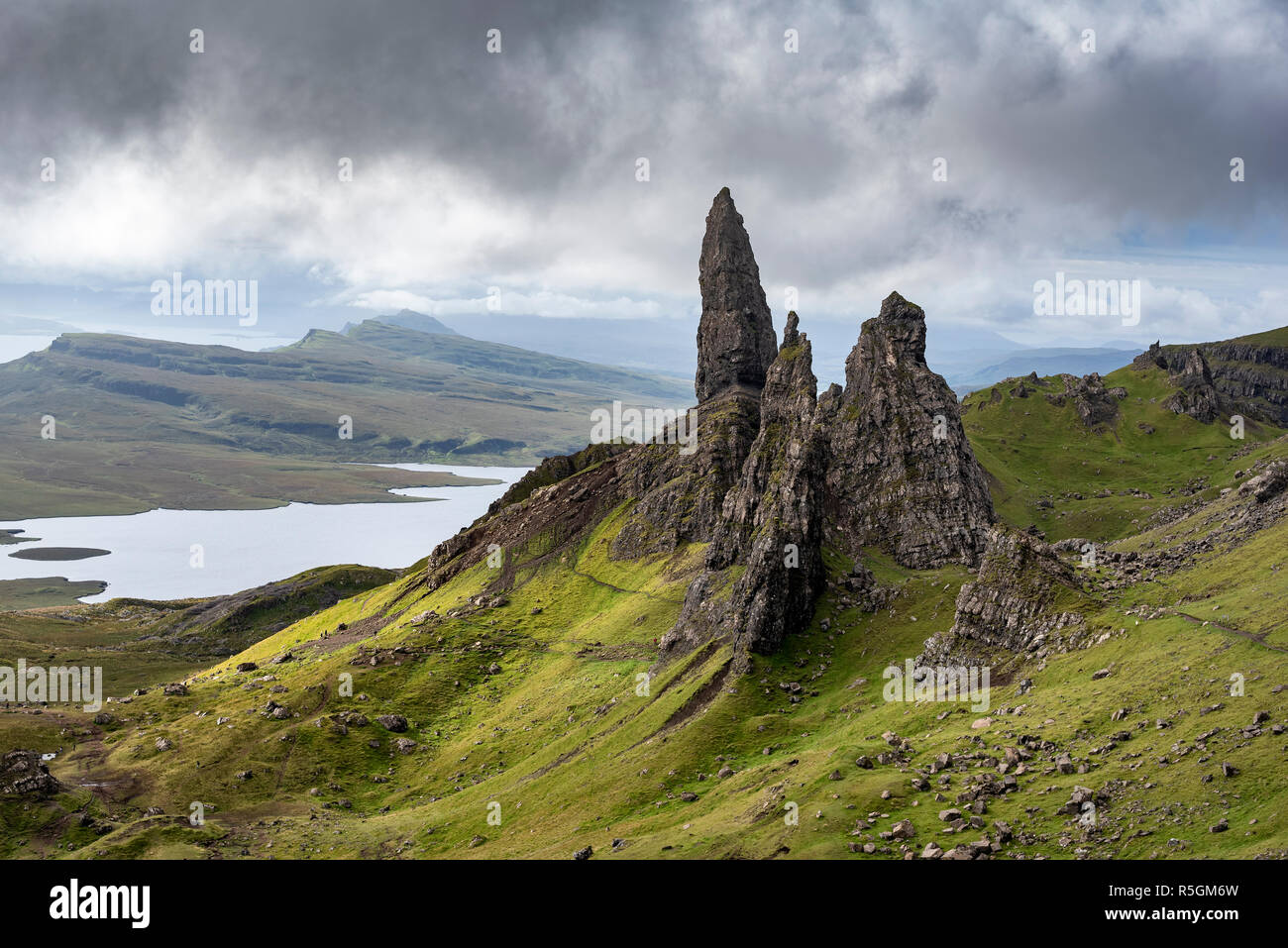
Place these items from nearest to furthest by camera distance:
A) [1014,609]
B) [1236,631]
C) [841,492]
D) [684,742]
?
[1236,631] < [1014,609] < [684,742] < [841,492]

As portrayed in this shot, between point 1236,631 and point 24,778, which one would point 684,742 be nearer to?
point 1236,631

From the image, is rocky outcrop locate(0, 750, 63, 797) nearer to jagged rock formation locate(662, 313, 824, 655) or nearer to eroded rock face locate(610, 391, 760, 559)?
jagged rock formation locate(662, 313, 824, 655)

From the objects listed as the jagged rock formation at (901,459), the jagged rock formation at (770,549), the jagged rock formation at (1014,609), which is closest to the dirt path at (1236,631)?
the jagged rock formation at (1014,609)

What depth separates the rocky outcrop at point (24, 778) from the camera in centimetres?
10194

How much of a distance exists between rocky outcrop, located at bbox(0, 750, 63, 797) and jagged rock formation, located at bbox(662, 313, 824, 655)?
79.8 meters

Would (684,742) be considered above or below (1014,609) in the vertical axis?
below

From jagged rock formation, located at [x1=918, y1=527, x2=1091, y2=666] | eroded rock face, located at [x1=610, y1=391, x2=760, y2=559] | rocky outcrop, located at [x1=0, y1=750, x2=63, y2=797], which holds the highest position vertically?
eroded rock face, located at [x1=610, y1=391, x2=760, y2=559]

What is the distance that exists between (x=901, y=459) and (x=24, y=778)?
12513cm

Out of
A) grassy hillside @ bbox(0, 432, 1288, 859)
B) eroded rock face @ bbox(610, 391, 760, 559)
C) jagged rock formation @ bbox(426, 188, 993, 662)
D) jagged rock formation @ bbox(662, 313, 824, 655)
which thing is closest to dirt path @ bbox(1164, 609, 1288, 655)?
grassy hillside @ bbox(0, 432, 1288, 859)

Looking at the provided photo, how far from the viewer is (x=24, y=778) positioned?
103 m

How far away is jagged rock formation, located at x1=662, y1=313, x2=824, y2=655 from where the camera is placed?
10562 cm

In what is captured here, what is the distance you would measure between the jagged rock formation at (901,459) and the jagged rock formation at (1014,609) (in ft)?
93.3

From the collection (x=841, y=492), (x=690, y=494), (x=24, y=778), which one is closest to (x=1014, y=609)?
(x=841, y=492)

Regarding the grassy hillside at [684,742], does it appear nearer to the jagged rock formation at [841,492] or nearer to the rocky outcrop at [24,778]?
the rocky outcrop at [24,778]
